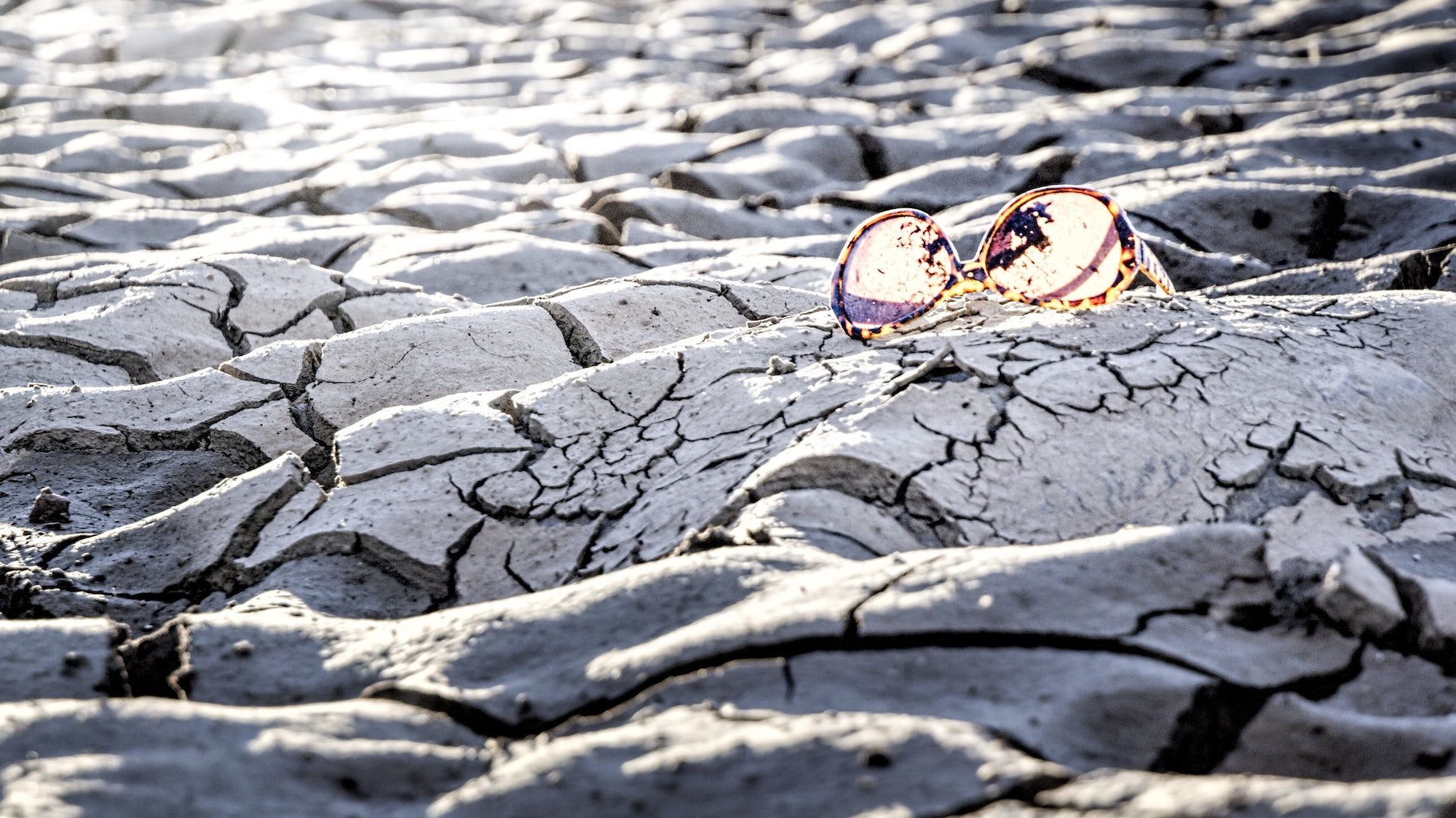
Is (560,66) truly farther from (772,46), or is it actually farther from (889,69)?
(889,69)

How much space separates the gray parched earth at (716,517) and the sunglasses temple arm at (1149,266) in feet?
0.21

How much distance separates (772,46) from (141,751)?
787cm

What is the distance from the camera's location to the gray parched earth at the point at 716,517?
3.78 feet

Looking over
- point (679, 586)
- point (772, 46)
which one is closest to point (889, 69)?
point (772, 46)

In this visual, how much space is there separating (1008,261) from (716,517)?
0.90m

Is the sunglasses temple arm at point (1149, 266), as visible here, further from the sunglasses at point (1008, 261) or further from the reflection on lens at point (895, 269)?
the reflection on lens at point (895, 269)

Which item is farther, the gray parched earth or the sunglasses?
the sunglasses

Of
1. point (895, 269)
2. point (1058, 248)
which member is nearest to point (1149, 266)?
point (1058, 248)

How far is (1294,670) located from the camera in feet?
4.05

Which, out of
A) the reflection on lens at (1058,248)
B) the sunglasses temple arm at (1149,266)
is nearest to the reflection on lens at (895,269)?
the reflection on lens at (1058,248)

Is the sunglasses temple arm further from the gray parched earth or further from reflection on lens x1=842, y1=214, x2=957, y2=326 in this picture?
reflection on lens x1=842, y1=214, x2=957, y2=326

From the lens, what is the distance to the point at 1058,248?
2152mm

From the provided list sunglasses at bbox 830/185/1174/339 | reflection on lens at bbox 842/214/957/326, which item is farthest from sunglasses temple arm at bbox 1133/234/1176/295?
reflection on lens at bbox 842/214/957/326

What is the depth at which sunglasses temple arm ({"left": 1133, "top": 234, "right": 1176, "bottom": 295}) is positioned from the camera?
7.01ft
